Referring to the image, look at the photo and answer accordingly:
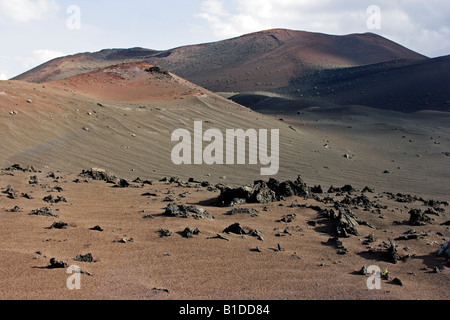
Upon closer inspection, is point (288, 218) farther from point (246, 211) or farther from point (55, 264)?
point (55, 264)

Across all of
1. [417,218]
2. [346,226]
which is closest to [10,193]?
A: [346,226]

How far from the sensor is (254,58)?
63406 millimetres

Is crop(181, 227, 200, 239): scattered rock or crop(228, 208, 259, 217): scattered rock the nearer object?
crop(181, 227, 200, 239): scattered rock

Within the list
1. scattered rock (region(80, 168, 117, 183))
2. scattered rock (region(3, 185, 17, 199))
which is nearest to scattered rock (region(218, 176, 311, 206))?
scattered rock (region(80, 168, 117, 183))

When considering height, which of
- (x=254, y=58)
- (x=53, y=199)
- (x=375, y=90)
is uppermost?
(x=254, y=58)

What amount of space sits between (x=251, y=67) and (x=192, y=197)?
5414 centimetres

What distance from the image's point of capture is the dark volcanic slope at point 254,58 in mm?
55000

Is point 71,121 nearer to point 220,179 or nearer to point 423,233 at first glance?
point 220,179

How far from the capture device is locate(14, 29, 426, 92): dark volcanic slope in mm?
55000

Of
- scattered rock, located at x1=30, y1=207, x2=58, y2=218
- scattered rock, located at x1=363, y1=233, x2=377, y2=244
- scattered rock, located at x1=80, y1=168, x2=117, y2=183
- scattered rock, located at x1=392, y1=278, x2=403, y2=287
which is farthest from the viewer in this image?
scattered rock, located at x1=80, y1=168, x2=117, y2=183

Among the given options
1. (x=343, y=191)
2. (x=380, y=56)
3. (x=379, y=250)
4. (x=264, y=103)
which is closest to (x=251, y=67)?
(x=380, y=56)

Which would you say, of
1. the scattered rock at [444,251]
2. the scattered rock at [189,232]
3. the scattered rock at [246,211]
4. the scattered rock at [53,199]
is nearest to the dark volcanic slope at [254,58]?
the scattered rock at [246,211]

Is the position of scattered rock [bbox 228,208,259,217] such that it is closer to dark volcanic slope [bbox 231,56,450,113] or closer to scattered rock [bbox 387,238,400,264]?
scattered rock [bbox 387,238,400,264]

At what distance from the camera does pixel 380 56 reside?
65062 millimetres
